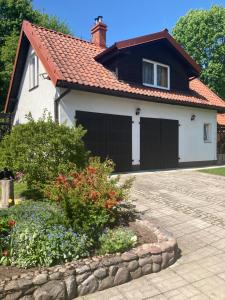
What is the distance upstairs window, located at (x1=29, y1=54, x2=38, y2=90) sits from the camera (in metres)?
13.9

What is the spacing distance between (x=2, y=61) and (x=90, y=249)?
2163 cm

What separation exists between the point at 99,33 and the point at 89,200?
12.8m

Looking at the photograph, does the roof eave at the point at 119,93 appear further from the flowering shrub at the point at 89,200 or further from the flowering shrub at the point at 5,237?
the flowering shrub at the point at 5,237

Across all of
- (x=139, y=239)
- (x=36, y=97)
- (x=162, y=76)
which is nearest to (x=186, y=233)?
(x=139, y=239)

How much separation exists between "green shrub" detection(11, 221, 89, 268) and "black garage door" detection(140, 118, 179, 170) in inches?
360

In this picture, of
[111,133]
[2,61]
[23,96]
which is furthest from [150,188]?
[2,61]

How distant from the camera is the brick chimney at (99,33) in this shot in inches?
631

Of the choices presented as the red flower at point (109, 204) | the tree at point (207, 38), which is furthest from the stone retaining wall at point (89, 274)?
the tree at point (207, 38)

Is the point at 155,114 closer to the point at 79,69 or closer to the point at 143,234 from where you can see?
the point at 79,69

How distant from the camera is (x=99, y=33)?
629 inches

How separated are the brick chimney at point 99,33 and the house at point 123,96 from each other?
5 centimetres

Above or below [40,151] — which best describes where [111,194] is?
below

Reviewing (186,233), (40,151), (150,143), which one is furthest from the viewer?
(150,143)

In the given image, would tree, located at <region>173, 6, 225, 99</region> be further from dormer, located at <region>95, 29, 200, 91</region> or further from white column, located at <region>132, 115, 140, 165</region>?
white column, located at <region>132, 115, 140, 165</region>
